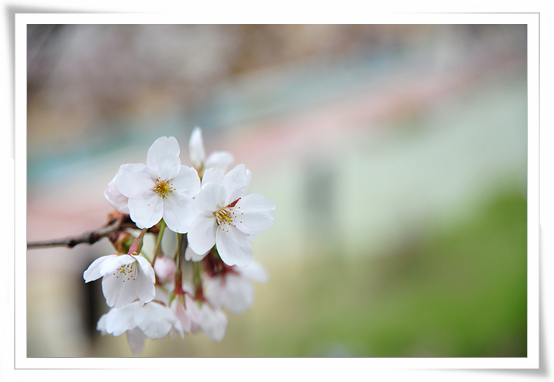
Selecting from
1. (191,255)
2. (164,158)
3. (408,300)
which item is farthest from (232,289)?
(408,300)

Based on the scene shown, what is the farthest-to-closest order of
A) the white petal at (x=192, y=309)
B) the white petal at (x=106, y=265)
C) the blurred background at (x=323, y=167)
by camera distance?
the blurred background at (x=323, y=167) → the white petal at (x=192, y=309) → the white petal at (x=106, y=265)

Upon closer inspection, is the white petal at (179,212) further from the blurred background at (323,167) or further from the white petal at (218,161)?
the blurred background at (323,167)

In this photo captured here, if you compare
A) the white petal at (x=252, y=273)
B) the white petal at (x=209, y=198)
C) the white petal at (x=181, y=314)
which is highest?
the white petal at (x=209, y=198)

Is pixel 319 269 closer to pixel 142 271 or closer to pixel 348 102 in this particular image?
pixel 348 102

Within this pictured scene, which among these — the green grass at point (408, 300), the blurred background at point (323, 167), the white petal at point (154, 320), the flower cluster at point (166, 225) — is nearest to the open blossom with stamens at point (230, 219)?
the flower cluster at point (166, 225)

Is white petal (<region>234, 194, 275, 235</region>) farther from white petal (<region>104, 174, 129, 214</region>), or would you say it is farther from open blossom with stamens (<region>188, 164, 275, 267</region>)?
white petal (<region>104, 174, 129, 214</region>)

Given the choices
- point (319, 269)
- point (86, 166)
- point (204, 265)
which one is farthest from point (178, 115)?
point (204, 265)

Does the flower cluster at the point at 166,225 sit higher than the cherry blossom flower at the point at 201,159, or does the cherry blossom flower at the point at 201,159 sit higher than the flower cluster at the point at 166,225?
the cherry blossom flower at the point at 201,159

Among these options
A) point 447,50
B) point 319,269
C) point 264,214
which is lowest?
point 319,269
